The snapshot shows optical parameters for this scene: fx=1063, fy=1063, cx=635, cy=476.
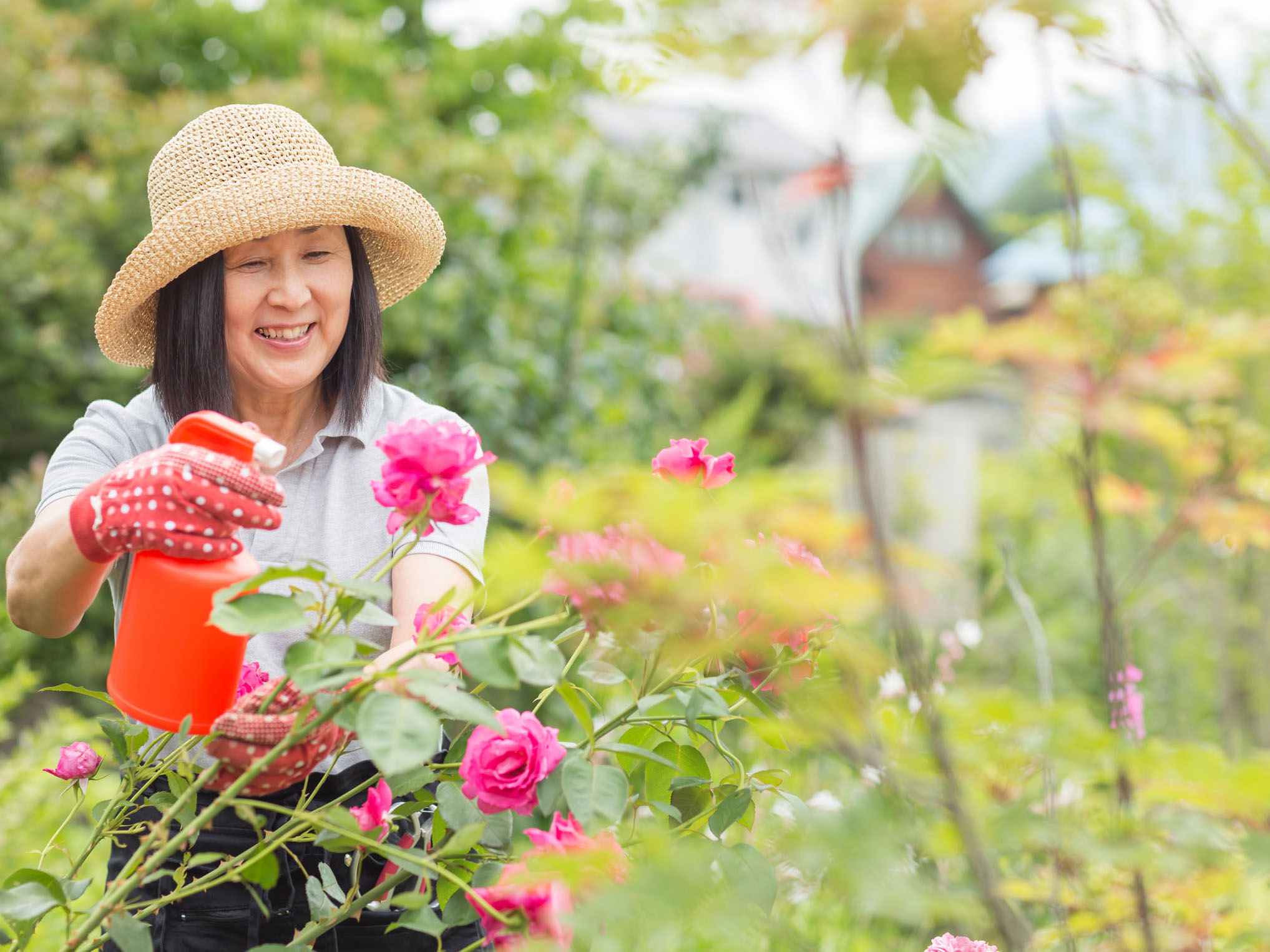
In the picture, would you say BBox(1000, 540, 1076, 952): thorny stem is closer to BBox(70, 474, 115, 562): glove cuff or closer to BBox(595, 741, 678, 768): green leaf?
BBox(595, 741, 678, 768): green leaf

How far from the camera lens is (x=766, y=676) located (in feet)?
3.34

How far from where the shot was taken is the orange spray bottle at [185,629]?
96cm

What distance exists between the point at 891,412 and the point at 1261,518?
2.52 metres

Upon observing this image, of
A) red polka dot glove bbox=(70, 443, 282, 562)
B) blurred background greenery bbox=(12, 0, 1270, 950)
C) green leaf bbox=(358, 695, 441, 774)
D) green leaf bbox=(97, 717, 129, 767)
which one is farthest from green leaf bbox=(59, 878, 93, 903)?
blurred background greenery bbox=(12, 0, 1270, 950)

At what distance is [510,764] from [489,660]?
7.2 inches

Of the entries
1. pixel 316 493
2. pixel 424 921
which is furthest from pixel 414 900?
pixel 316 493

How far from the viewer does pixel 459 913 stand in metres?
0.95

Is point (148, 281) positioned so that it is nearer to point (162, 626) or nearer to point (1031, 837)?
point (162, 626)

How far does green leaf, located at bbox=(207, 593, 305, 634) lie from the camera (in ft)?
2.59

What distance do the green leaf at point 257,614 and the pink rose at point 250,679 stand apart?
1.09 ft

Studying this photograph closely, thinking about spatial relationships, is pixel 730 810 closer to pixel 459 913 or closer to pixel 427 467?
pixel 459 913

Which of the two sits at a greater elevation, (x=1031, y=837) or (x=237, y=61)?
(x=1031, y=837)

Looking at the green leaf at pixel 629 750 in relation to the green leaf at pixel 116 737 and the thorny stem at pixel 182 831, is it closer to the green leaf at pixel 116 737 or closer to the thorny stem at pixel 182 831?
the thorny stem at pixel 182 831

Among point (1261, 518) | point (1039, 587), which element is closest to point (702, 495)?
point (1261, 518)
